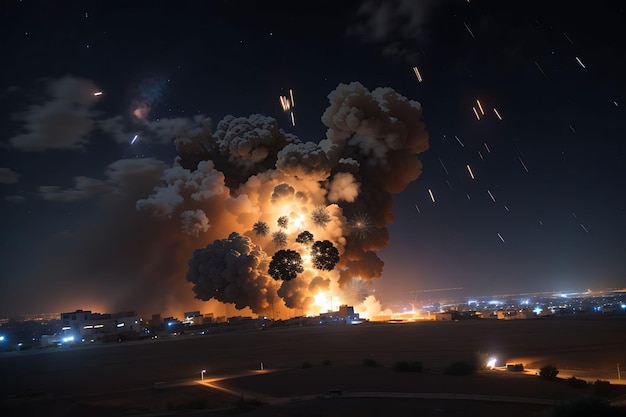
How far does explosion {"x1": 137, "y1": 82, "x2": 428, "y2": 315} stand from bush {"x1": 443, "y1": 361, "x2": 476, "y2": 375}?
38289 millimetres

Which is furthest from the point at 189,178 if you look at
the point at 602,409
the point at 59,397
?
the point at 602,409

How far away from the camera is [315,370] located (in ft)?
95.6

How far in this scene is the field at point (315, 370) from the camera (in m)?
20.8

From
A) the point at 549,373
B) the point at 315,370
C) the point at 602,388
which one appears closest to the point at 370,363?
the point at 315,370

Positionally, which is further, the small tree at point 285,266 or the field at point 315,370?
the small tree at point 285,266

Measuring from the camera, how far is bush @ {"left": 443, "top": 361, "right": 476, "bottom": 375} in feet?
83.8

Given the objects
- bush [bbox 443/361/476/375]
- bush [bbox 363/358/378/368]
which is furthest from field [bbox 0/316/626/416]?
bush [bbox 443/361/476/375]

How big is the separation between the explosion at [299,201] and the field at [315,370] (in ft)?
45.3

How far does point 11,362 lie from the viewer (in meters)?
41.5

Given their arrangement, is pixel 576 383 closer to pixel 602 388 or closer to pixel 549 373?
pixel 602 388

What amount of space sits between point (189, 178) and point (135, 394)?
1960 inches

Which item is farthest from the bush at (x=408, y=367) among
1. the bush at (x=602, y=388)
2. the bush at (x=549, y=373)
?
the bush at (x=602, y=388)

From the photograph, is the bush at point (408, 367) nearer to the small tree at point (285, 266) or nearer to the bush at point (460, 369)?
the bush at point (460, 369)

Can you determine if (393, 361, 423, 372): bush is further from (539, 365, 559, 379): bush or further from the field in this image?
(539, 365, 559, 379): bush
